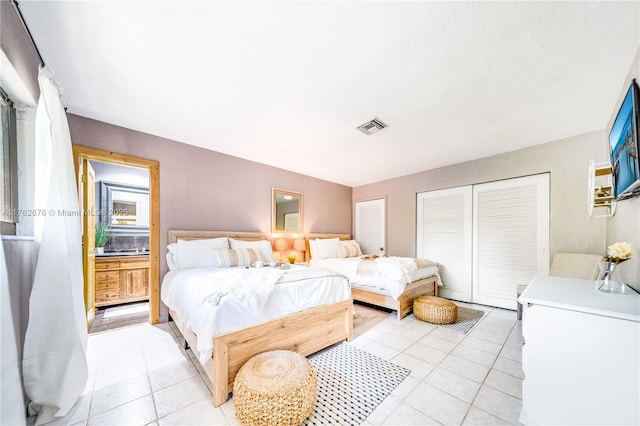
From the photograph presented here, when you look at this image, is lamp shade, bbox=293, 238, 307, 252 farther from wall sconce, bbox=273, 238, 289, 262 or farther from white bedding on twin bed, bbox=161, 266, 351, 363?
white bedding on twin bed, bbox=161, 266, 351, 363

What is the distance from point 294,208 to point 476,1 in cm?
387

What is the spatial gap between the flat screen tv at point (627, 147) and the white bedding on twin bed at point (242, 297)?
2.31 m

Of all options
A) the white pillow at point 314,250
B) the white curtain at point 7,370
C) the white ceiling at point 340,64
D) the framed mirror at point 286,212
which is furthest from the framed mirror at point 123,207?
the white curtain at point 7,370

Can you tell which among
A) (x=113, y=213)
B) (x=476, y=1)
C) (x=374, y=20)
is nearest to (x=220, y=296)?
(x=374, y=20)

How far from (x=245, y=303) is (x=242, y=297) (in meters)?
0.05

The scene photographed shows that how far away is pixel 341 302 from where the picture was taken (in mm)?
2512

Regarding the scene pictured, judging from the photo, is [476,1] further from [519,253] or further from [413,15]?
[519,253]

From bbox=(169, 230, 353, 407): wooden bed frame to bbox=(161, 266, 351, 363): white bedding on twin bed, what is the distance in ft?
0.18

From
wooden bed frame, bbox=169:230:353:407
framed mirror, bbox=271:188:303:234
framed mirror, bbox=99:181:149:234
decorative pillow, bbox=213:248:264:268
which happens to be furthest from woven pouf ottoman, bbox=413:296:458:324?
framed mirror, bbox=99:181:149:234

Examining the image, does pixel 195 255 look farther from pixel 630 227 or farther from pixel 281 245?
pixel 630 227

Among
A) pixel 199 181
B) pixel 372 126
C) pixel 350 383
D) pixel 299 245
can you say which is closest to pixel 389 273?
pixel 350 383

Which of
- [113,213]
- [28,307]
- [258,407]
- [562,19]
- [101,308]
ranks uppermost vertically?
[562,19]

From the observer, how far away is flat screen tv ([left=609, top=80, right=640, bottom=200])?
1.44 metres

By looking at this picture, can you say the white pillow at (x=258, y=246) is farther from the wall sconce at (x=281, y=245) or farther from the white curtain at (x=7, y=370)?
the white curtain at (x=7, y=370)
